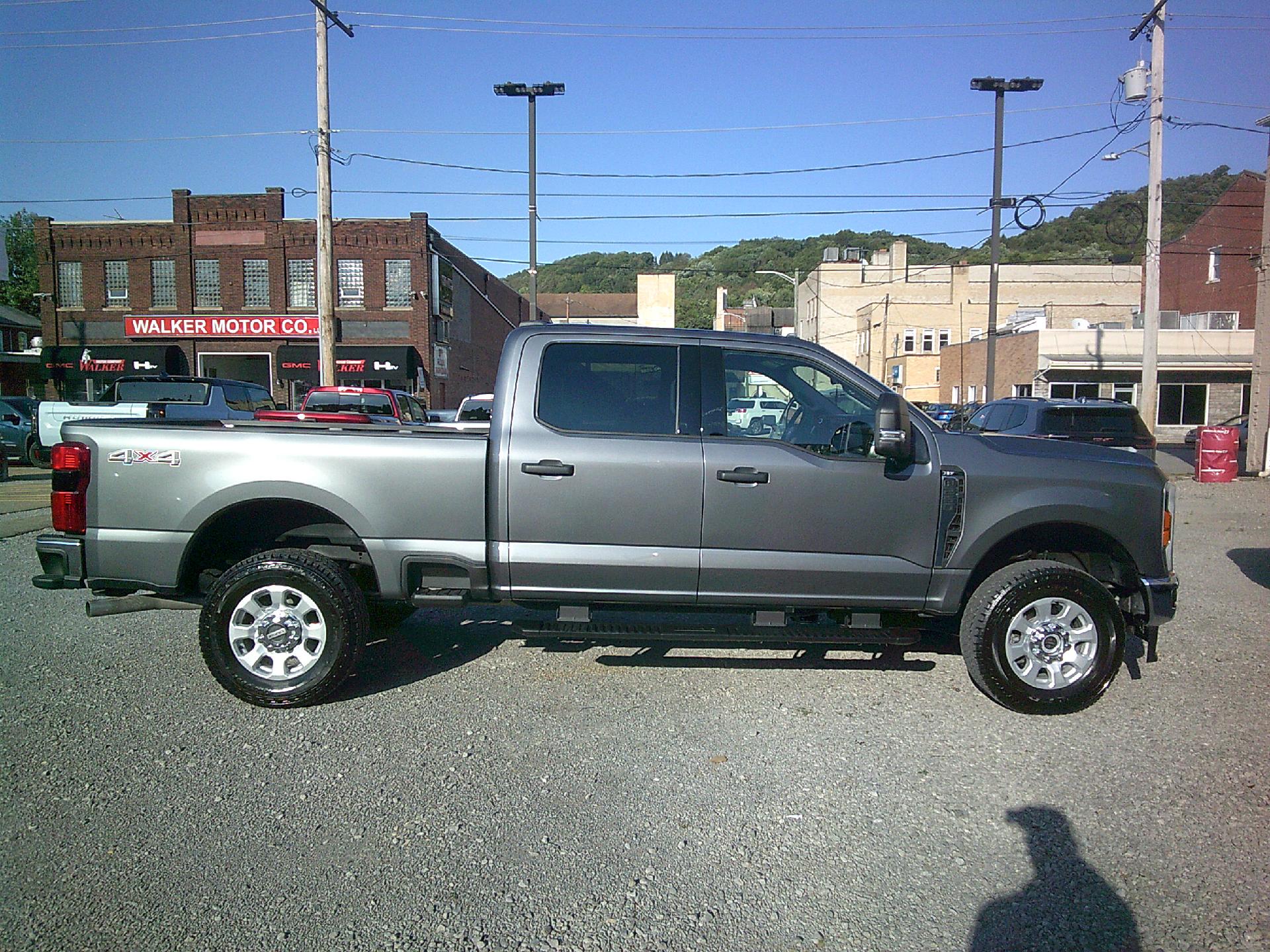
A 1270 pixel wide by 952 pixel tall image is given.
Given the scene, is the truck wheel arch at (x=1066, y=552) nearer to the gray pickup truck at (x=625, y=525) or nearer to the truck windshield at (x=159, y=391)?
the gray pickup truck at (x=625, y=525)

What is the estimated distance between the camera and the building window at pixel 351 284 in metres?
36.0

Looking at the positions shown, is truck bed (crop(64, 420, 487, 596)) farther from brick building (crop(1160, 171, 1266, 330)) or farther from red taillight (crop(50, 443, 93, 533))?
brick building (crop(1160, 171, 1266, 330))

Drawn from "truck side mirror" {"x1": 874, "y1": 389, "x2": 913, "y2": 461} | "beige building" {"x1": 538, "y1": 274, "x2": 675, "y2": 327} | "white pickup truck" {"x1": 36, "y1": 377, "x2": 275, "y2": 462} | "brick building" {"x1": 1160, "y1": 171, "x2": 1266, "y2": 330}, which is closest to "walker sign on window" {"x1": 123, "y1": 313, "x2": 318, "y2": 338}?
"white pickup truck" {"x1": 36, "y1": 377, "x2": 275, "y2": 462}

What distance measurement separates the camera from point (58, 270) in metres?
36.8

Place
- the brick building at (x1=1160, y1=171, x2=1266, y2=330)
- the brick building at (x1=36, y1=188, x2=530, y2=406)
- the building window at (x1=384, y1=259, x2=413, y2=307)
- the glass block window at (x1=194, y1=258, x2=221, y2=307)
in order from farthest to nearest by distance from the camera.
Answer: the brick building at (x1=1160, y1=171, x2=1266, y2=330) → the glass block window at (x1=194, y1=258, x2=221, y2=307) → the building window at (x1=384, y1=259, x2=413, y2=307) → the brick building at (x1=36, y1=188, x2=530, y2=406)

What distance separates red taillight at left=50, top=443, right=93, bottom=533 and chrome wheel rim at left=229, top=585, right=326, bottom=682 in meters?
1.03

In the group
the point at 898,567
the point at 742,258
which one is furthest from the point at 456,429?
the point at 742,258

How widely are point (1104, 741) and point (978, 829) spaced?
1.40 meters

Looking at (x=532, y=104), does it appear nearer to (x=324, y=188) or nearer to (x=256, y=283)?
(x=324, y=188)

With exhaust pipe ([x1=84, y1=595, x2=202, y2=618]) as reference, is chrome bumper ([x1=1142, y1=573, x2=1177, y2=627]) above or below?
above

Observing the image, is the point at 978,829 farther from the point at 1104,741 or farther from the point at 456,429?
the point at 456,429

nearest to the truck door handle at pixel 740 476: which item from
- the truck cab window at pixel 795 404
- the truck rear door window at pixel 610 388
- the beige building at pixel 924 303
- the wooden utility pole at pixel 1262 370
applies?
the truck cab window at pixel 795 404

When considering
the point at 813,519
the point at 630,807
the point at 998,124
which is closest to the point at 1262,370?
the point at 998,124

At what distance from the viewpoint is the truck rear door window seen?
491 centimetres
